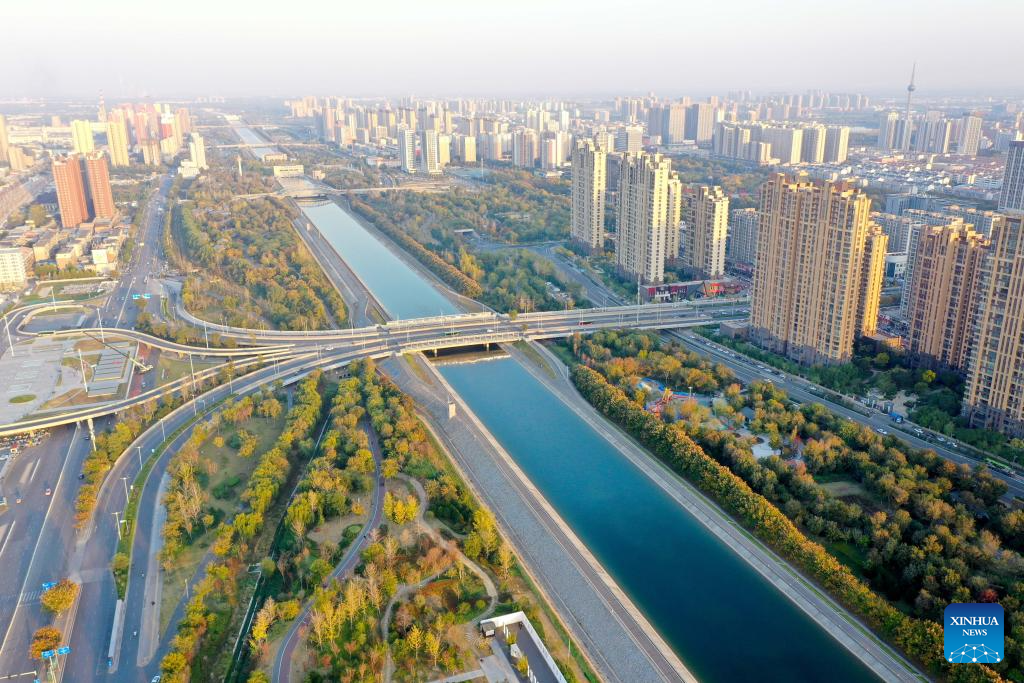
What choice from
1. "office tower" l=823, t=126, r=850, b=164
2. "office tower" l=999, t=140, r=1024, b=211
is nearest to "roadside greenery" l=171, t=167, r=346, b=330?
"office tower" l=999, t=140, r=1024, b=211

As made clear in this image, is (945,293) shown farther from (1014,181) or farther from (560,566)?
(1014,181)

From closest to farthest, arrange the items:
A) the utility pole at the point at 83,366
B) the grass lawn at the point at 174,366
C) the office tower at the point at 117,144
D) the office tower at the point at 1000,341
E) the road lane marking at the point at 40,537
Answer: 1. the road lane marking at the point at 40,537
2. the office tower at the point at 1000,341
3. the utility pole at the point at 83,366
4. the grass lawn at the point at 174,366
5. the office tower at the point at 117,144

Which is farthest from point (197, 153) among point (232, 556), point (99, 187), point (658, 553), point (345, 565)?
point (658, 553)

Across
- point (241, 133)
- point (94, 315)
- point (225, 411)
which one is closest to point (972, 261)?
point (225, 411)

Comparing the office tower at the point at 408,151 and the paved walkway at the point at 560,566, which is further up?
the office tower at the point at 408,151

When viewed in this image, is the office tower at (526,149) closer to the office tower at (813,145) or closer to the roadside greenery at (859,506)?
the office tower at (813,145)

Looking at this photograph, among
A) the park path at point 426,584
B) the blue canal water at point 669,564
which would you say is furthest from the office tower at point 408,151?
the park path at point 426,584
